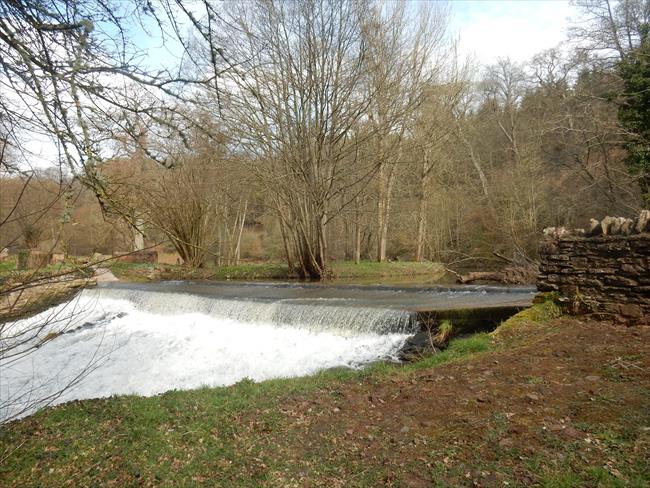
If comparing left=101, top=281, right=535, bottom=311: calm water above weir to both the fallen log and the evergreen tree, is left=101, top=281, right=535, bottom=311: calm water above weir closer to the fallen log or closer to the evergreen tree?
the fallen log

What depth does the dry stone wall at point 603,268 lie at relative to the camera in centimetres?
577

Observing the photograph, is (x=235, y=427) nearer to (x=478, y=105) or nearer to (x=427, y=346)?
(x=427, y=346)

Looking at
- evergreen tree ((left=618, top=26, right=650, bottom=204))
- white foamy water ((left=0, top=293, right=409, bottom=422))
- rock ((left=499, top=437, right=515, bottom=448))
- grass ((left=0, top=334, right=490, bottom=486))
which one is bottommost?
white foamy water ((left=0, top=293, right=409, bottom=422))

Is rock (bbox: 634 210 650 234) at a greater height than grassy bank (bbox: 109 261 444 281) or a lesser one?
greater

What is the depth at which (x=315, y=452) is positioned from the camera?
3742 mm

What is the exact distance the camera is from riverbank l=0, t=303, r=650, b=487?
10.5 feet

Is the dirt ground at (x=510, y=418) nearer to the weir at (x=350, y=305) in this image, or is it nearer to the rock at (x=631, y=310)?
the rock at (x=631, y=310)

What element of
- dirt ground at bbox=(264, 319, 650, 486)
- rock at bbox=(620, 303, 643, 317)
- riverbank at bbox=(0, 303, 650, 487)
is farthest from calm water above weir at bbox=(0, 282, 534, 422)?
dirt ground at bbox=(264, 319, 650, 486)

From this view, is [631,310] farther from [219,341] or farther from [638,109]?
[638,109]

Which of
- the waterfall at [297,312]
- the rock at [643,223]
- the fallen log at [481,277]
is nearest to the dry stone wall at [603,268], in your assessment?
the rock at [643,223]

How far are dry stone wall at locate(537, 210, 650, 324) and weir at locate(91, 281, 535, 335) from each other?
93 centimetres

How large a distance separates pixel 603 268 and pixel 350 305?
4.51m

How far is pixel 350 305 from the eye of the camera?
9219 mm

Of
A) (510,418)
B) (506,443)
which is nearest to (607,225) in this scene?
(510,418)
